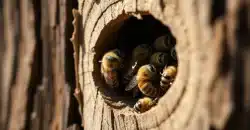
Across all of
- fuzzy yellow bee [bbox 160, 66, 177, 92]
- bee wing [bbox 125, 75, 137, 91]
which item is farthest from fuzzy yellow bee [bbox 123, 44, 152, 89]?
fuzzy yellow bee [bbox 160, 66, 177, 92]

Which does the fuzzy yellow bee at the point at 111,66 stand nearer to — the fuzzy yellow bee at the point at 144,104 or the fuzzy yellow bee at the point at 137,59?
the fuzzy yellow bee at the point at 137,59

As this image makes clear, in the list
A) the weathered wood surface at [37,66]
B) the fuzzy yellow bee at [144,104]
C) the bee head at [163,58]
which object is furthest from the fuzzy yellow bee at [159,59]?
the weathered wood surface at [37,66]

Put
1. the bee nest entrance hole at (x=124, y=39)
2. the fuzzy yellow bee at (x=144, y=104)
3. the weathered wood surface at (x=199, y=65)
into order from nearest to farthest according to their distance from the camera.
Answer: the weathered wood surface at (x=199, y=65), the fuzzy yellow bee at (x=144, y=104), the bee nest entrance hole at (x=124, y=39)

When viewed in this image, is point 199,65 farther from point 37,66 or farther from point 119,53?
point 37,66

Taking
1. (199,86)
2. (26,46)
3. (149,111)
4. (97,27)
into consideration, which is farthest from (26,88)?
(199,86)

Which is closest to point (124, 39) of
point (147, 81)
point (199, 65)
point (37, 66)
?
point (147, 81)
